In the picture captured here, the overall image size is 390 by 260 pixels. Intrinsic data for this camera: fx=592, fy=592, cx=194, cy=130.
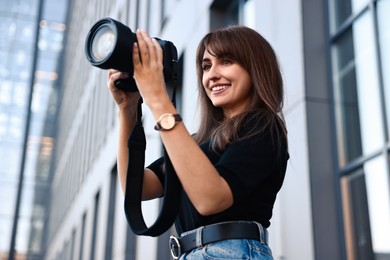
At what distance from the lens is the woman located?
1.61m

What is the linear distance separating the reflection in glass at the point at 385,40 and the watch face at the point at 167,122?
10.9ft

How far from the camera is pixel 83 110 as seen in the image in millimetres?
22891

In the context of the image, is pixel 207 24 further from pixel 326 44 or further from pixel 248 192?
pixel 248 192

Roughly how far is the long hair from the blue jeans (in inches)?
11.6

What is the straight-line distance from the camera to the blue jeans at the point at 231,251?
5.43ft

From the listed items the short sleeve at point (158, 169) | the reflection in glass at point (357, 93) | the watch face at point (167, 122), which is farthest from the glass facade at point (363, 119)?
the watch face at point (167, 122)

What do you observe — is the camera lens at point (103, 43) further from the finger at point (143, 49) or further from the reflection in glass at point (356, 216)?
the reflection in glass at point (356, 216)

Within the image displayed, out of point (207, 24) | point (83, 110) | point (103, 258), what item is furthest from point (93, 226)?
point (207, 24)

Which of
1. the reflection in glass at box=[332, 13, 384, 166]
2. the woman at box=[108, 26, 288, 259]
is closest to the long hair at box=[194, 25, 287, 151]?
the woman at box=[108, 26, 288, 259]

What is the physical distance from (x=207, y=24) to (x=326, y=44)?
2896 mm

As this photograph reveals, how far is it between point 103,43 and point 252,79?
0.49 meters

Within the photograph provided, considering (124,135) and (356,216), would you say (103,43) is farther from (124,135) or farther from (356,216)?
(356,216)

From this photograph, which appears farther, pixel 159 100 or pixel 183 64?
pixel 183 64

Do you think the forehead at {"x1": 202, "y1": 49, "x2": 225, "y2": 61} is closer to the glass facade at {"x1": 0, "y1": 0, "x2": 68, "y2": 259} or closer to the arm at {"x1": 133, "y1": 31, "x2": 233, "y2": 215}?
the arm at {"x1": 133, "y1": 31, "x2": 233, "y2": 215}
